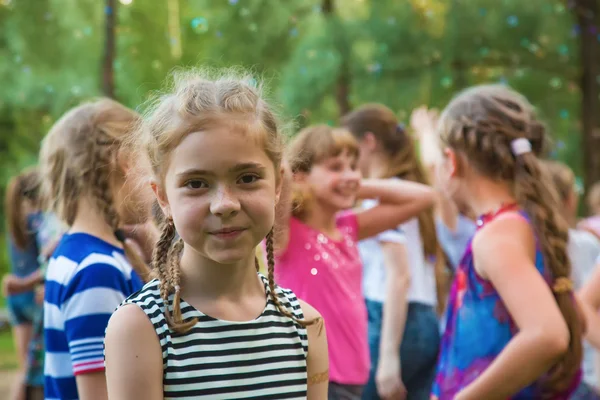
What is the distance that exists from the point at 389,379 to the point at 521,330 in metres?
2.02

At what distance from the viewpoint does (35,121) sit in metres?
13.2

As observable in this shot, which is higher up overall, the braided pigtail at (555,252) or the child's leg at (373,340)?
the braided pigtail at (555,252)

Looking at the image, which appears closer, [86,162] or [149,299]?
[149,299]

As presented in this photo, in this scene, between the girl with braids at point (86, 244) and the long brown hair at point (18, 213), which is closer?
the girl with braids at point (86, 244)

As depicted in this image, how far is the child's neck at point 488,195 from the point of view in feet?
8.88

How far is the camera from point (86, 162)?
2.51 metres

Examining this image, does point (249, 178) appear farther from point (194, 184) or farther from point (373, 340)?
point (373, 340)

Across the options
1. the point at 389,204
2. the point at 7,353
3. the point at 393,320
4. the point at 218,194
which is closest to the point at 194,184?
the point at 218,194

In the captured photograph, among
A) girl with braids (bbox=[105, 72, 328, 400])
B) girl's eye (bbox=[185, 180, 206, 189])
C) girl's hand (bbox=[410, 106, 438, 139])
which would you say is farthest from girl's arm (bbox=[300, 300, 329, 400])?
girl's hand (bbox=[410, 106, 438, 139])

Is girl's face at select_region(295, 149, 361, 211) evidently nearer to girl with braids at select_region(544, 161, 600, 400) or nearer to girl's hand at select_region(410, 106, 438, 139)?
girl's hand at select_region(410, 106, 438, 139)

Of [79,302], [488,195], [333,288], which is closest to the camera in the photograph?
[79,302]

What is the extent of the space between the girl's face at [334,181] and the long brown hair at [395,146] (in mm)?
1034

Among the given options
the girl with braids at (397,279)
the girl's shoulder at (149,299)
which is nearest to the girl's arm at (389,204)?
the girl with braids at (397,279)

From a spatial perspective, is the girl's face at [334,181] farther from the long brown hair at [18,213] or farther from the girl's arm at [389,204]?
the long brown hair at [18,213]
